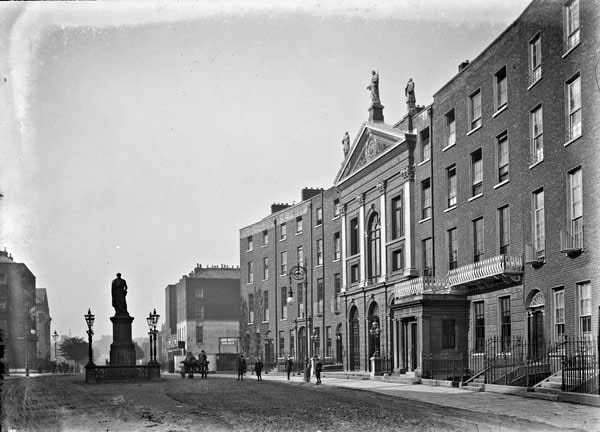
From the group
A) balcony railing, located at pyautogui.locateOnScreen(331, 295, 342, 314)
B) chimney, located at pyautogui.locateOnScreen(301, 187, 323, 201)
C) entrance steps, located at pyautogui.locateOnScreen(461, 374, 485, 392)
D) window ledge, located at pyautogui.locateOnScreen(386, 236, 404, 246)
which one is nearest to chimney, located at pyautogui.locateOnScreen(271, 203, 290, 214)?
chimney, located at pyautogui.locateOnScreen(301, 187, 323, 201)

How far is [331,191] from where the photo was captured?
56656 mm

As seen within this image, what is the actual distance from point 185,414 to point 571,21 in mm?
16761

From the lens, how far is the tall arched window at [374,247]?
154ft

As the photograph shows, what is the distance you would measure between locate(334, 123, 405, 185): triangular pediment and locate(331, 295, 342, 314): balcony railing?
27.1ft

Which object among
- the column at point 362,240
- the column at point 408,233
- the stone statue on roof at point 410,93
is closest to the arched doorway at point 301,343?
the column at point 362,240

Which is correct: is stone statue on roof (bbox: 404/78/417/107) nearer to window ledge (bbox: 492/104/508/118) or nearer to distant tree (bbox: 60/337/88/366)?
window ledge (bbox: 492/104/508/118)

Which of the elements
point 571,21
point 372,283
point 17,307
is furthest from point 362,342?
point 17,307

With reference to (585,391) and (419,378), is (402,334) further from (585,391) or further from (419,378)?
(585,391)

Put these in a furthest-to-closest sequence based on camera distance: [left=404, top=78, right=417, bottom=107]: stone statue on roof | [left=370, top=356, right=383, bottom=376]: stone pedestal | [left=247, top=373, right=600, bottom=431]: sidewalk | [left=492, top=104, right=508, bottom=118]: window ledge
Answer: [left=404, top=78, right=417, bottom=107]: stone statue on roof < [left=370, top=356, right=383, bottom=376]: stone pedestal < [left=492, top=104, right=508, bottom=118]: window ledge < [left=247, top=373, right=600, bottom=431]: sidewalk

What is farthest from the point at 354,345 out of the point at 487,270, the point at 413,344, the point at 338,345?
the point at 487,270

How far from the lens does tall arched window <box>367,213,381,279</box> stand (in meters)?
46.9

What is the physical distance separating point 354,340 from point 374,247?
635cm

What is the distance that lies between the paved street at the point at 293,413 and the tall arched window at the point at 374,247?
21455mm

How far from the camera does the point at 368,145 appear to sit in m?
47.8
